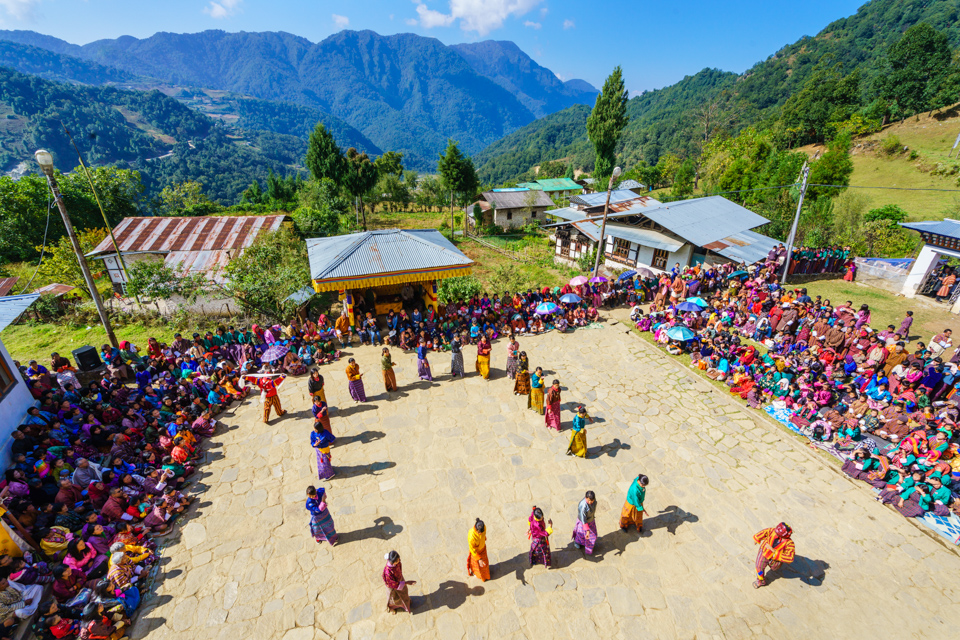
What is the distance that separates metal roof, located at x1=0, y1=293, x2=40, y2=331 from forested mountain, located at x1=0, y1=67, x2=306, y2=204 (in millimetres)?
111722

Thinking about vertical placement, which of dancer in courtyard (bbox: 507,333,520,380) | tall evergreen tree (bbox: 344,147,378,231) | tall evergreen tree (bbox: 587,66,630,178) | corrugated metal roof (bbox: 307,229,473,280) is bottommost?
dancer in courtyard (bbox: 507,333,520,380)

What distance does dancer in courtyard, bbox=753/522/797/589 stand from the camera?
252 inches

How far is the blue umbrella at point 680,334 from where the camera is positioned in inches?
520

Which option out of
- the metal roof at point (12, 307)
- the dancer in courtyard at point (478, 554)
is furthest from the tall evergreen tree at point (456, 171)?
the dancer in courtyard at point (478, 554)

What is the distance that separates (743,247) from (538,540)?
2071 cm

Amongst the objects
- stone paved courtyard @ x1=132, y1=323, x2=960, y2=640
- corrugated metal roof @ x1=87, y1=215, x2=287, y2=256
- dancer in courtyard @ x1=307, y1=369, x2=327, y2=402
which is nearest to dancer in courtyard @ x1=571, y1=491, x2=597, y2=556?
stone paved courtyard @ x1=132, y1=323, x2=960, y2=640

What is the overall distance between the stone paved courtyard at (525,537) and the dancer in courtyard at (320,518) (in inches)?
8.2

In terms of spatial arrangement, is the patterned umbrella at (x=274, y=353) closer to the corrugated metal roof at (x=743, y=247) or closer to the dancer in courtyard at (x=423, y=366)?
the dancer in courtyard at (x=423, y=366)

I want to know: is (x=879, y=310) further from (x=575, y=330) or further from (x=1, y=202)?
(x=1, y=202)

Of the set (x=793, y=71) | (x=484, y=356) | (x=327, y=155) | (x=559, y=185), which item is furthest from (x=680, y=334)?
(x=793, y=71)

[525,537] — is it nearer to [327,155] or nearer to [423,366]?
[423,366]

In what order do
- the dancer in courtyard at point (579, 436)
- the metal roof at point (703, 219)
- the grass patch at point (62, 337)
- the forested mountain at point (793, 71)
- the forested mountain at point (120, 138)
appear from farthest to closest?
the forested mountain at point (120, 138), the forested mountain at point (793, 71), the metal roof at point (703, 219), the grass patch at point (62, 337), the dancer in courtyard at point (579, 436)

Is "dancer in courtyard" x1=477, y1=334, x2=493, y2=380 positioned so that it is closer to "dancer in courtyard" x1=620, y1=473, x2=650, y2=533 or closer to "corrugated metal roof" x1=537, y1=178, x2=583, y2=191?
"dancer in courtyard" x1=620, y1=473, x2=650, y2=533

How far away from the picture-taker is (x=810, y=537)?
24.9 feet
